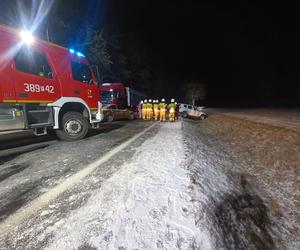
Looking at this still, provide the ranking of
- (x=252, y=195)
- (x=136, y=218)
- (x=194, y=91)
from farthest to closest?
(x=194, y=91) < (x=252, y=195) < (x=136, y=218)

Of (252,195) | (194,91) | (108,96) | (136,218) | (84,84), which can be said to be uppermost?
(194,91)

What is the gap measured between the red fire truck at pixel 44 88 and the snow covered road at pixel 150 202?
1.05 m

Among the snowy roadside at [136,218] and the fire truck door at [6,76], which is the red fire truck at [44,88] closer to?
the fire truck door at [6,76]

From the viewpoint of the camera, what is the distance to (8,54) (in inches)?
244

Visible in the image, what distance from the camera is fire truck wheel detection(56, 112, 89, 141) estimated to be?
7.99m

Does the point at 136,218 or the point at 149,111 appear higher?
the point at 149,111

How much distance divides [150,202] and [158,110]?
49.1ft

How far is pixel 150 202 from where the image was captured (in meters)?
3.53

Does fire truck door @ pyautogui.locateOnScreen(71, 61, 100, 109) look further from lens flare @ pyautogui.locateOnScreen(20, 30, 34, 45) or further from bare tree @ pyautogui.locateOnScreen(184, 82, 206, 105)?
bare tree @ pyautogui.locateOnScreen(184, 82, 206, 105)

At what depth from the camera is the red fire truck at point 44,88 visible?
6199 mm

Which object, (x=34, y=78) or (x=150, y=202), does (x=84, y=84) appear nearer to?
(x=34, y=78)

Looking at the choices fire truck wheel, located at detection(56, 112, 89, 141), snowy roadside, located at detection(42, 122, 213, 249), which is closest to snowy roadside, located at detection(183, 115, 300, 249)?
snowy roadside, located at detection(42, 122, 213, 249)

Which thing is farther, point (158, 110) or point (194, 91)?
point (194, 91)

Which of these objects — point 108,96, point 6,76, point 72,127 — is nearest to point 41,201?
point 6,76
